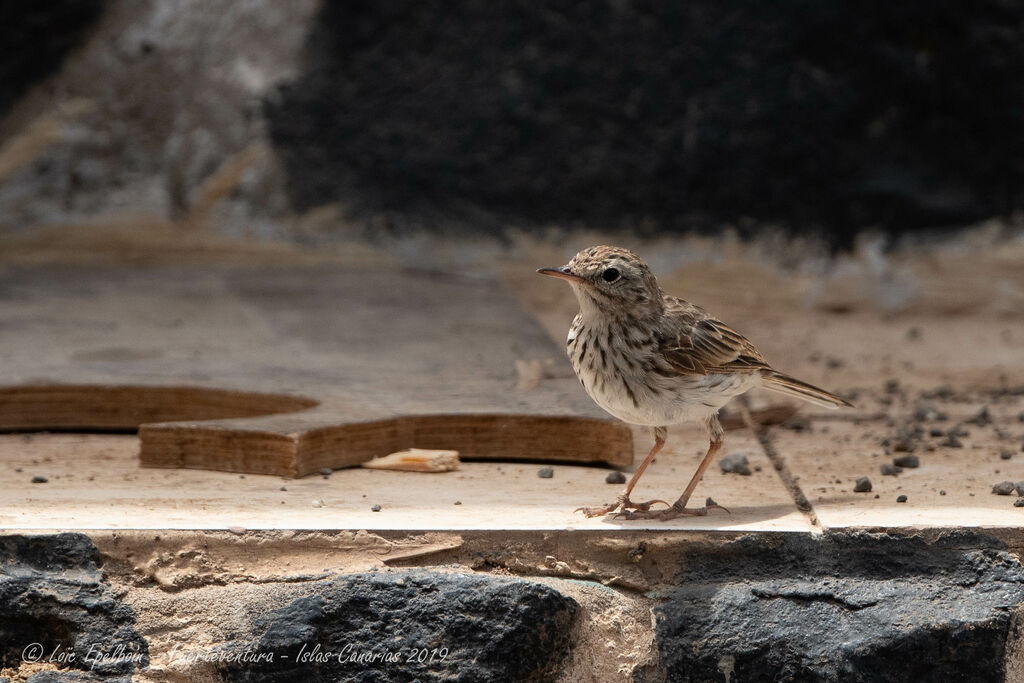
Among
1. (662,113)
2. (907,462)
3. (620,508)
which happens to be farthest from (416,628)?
(662,113)

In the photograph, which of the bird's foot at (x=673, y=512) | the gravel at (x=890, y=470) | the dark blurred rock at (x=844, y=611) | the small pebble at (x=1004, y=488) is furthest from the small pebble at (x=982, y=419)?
the bird's foot at (x=673, y=512)

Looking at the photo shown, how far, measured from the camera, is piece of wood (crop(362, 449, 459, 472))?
12.5 feet

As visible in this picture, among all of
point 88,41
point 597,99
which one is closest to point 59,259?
point 88,41

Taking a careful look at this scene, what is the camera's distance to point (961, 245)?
7.08 meters

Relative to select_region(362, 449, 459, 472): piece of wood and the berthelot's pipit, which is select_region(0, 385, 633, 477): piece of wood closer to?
select_region(362, 449, 459, 472): piece of wood

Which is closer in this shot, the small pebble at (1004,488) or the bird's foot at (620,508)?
the bird's foot at (620,508)

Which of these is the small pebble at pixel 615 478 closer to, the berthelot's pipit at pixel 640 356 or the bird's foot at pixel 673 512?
the berthelot's pipit at pixel 640 356

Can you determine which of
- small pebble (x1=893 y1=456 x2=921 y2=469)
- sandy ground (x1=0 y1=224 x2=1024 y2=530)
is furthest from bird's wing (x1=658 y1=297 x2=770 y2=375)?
small pebble (x1=893 y1=456 x2=921 y2=469)

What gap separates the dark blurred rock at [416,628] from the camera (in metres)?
2.89

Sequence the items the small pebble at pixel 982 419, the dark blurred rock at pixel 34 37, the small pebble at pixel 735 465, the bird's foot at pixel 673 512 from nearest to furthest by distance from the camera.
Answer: the bird's foot at pixel 673 512
the small pebble at pixel 735 465
the small pebble at pixel 982 419
the dark blurred rock at pixel 34 37

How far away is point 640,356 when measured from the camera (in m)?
3.30

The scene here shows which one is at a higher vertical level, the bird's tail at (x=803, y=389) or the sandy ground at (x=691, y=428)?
the bird's tail at (x=803, y=389)

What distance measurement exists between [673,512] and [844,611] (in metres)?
0.48

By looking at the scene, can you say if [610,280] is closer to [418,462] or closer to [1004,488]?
[418,462]
